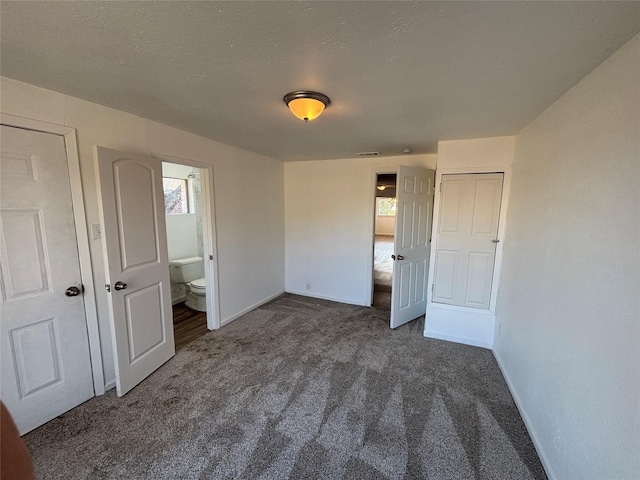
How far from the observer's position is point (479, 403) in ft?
6.72

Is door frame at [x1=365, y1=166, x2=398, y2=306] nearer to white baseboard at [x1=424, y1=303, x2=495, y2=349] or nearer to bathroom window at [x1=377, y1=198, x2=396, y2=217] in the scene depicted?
white baseboard at [x1=424, y1=303, x2=495, y2=349]

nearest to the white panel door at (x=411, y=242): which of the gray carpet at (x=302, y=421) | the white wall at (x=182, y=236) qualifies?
the gray carpet at (x=302, y=421)

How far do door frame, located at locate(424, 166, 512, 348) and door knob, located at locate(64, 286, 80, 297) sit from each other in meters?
3.22

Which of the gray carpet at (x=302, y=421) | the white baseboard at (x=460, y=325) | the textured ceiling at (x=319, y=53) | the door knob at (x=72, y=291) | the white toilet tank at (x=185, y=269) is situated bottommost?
the gray carpet at (x=302, y=421)

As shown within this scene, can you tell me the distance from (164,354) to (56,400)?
2.45 ft

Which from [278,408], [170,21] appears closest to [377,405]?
[278,408]

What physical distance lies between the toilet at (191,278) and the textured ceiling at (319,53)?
2.33 m

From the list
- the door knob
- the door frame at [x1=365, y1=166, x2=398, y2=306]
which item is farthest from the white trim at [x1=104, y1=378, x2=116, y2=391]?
the door frame at [x1=365, y1=166, x2=398, y2=306]

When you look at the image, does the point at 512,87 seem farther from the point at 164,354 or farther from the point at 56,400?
the point at 56,400

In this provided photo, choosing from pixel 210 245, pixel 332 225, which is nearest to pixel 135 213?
pixel 210 245

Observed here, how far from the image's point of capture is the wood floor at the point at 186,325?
297cm

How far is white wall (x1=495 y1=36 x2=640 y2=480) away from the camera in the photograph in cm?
104

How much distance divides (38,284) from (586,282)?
3168 millimetres

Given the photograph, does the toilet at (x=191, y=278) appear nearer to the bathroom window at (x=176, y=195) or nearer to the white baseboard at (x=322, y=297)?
the bathroom window at (x=176, y=195)
